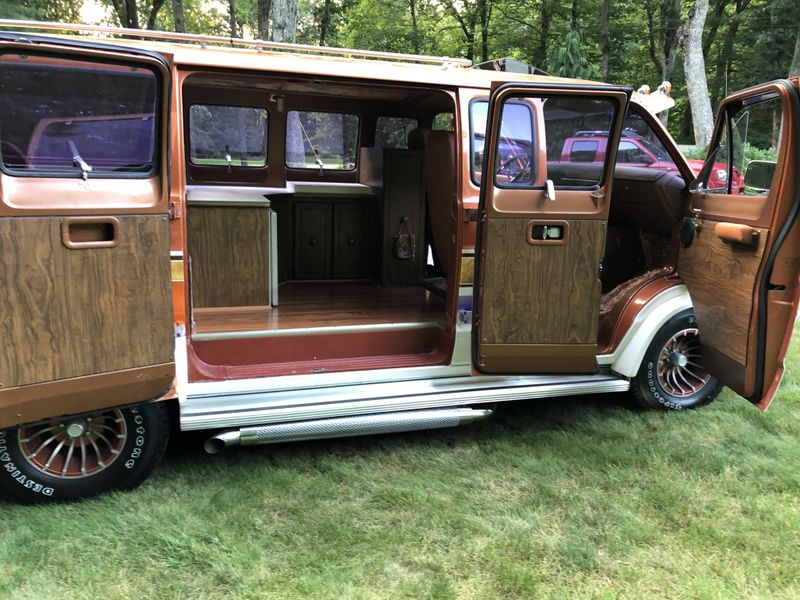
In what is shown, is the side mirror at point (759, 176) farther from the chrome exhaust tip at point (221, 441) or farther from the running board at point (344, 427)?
the chrome exhaust tip at point (221, 441)

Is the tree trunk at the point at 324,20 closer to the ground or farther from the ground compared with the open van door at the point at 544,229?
farther from the ground

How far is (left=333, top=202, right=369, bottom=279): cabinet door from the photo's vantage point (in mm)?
5602

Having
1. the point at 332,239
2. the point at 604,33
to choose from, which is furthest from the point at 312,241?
the point at 604,33

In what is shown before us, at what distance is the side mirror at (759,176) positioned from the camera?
3.12m

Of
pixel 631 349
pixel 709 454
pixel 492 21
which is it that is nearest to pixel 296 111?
pixel 631 349

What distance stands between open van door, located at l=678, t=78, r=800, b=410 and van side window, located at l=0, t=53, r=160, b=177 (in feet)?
9.81

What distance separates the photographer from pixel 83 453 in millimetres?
2971

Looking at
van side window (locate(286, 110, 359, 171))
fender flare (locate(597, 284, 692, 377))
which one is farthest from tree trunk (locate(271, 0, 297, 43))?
fender flare (locate(597, 284, 692, 377))

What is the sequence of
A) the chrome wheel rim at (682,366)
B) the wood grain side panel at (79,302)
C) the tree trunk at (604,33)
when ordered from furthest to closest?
the tree trunk at (604,33) < the chrome wheel rim at (682,366) < the wood grain side panel at (79,302)

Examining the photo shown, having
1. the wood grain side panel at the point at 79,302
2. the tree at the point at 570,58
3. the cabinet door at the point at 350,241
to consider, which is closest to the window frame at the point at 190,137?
the cabinet door at the point at 350,241

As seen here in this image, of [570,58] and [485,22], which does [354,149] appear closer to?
[570,58]

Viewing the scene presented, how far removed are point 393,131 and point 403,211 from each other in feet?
2.60

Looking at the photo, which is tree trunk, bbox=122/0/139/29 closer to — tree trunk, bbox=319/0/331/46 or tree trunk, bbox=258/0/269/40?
tree trunk, bbox=258/0/269/40

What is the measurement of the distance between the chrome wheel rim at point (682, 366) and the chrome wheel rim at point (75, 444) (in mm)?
3411
